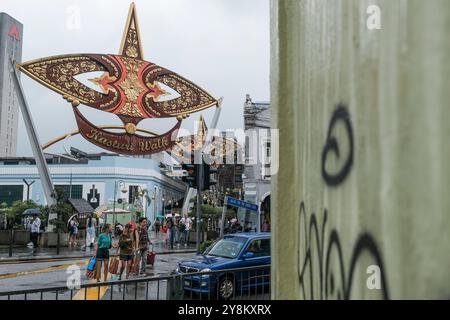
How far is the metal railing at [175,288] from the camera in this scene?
4711mm

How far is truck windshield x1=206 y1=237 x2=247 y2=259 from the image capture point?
1148 centimetres

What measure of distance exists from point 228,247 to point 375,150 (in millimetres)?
10905

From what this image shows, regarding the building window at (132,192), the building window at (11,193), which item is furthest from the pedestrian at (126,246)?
the building window at (11,193)

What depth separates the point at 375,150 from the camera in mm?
1022

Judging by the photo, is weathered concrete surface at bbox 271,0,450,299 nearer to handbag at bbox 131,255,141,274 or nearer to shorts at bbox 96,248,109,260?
shorts at bbox 96,248,109,260

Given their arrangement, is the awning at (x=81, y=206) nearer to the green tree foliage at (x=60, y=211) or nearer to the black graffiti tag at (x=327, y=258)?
the green tree foliage at (x=60, y=211)

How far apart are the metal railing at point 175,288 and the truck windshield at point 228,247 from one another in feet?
14.3

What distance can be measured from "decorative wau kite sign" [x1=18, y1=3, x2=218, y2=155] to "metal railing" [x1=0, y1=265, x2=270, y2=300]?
21951 mm

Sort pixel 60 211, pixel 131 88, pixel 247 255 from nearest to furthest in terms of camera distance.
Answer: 1. pixel 247 255
2. pixel 60 211
3. pixel 131 88

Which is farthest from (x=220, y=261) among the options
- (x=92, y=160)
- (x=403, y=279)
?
(x=92, y=160)

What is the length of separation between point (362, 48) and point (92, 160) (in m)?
61.6

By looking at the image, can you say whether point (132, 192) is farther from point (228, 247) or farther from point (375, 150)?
point (375, 150)

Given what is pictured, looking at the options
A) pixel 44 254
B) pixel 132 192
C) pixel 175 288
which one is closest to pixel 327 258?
pixel 175 288
